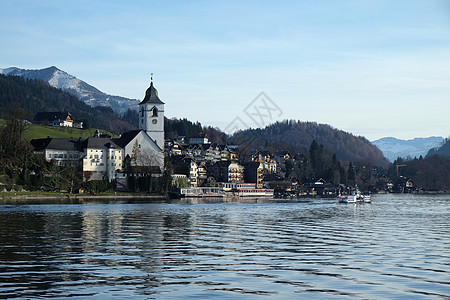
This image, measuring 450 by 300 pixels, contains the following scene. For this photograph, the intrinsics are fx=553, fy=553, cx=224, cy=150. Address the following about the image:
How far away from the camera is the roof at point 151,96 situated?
459 feet

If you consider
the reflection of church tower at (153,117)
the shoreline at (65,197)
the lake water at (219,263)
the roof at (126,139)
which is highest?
the reflection of church tower at (153,117)

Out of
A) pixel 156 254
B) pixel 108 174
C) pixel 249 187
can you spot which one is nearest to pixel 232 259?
pixel 156 254

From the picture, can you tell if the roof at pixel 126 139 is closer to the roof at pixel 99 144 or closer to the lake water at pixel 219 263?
the roof at pixel 99 144

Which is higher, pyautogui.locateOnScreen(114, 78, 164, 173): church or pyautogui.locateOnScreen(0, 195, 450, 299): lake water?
pyautogui.locateOnScreen(114, 78, 164, 173): church

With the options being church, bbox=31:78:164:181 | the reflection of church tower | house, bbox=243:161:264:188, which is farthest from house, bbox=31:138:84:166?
house, bbox=243:161:264:188

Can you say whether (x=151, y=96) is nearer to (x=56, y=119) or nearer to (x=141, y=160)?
(x=141, y=160)

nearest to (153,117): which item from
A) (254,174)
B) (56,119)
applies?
(254,174)

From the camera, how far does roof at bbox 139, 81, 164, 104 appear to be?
140000 mm

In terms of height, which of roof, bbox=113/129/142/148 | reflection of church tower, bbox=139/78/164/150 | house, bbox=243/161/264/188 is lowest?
house, bbox=243/161/264/188

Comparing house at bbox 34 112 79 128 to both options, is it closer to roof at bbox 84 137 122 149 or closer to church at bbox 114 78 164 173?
church at bbox 114 78 164 173

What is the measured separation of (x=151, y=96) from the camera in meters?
141

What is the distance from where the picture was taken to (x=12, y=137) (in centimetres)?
10600

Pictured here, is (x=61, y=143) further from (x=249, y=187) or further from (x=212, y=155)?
(x=212, y=155)

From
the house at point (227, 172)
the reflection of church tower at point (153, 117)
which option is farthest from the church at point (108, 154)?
the house at point (227, 172)
